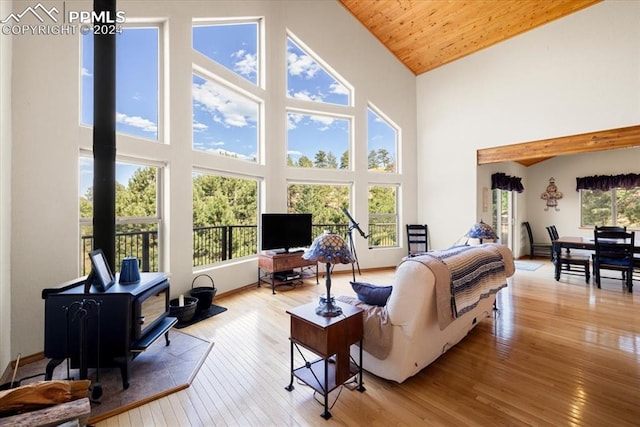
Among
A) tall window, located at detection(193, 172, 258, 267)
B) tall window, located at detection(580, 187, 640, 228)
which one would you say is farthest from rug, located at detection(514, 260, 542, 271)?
tall window, located at detection(193, 172, 258, 267)

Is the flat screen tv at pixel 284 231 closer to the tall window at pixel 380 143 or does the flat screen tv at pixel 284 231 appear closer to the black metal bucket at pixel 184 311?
the black metal bucket at pixel 184 311

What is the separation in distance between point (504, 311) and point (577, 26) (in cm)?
494

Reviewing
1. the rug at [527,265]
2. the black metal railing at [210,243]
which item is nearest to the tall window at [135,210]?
the black metal railing at [210,243]

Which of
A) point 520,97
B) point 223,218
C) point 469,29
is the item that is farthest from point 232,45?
point 520,97

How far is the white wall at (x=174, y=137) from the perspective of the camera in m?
2.46

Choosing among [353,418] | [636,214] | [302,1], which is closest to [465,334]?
[353,418]

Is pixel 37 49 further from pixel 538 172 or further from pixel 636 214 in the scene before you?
pixel 636 214

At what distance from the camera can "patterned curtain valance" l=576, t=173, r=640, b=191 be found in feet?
21.9

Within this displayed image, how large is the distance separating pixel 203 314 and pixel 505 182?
6956 mm

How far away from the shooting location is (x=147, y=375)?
2.32 m

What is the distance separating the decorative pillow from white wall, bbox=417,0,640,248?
4.50 meters

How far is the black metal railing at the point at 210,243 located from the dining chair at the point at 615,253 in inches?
139

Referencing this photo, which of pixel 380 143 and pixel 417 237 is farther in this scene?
pixel 417 237

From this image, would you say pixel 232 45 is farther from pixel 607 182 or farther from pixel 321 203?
pixel 607 182
